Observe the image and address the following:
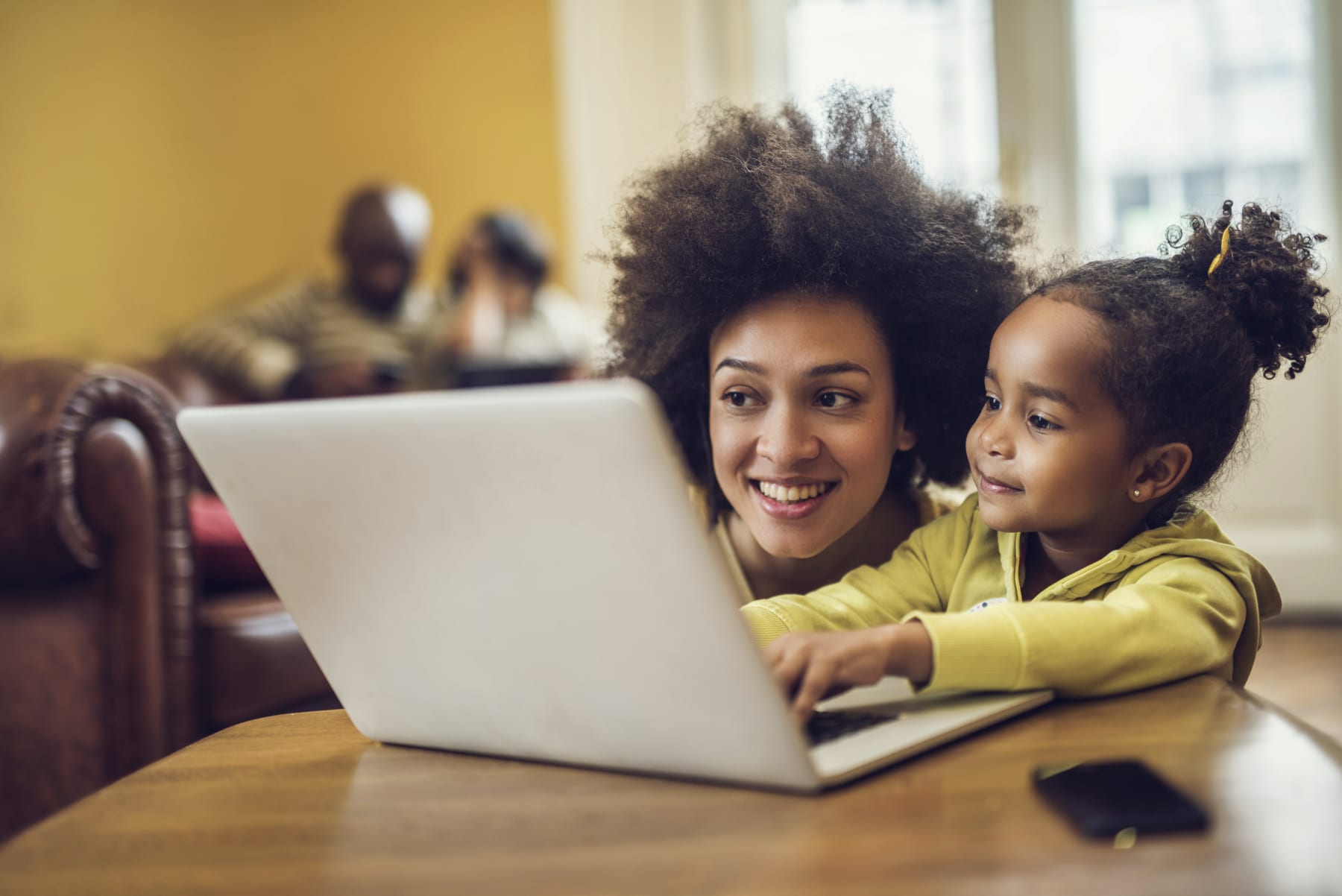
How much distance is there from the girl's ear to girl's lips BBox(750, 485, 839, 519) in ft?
0.80

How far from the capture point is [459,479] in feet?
1.78

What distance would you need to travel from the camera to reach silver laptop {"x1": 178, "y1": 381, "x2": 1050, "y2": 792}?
509 millimetres

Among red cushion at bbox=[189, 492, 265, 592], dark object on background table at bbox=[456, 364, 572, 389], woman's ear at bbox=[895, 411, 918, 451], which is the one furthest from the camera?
dark object on background table at bbox=[456, 364, 572, 389]

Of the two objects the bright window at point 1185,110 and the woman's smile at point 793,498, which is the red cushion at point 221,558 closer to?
the woman's smile at point 793,498

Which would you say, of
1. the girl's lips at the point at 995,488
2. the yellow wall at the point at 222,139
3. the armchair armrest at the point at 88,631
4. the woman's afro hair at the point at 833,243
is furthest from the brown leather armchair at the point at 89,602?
the yellow wall at the point at 222,139

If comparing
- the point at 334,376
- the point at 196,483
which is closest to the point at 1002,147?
the point at 334,376

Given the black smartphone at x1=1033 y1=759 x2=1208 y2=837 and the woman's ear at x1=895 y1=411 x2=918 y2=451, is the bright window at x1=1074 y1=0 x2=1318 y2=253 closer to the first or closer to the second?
the woman's ear at x1=895 y1=411 x2=918 y2=451

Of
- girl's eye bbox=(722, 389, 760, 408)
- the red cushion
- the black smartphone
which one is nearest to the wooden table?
the black smartphone

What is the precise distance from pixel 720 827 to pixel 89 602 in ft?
4.43

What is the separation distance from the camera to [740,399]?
0.98 m

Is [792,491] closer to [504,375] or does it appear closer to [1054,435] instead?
[1054,435]

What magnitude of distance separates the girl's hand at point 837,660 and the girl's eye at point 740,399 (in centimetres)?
36

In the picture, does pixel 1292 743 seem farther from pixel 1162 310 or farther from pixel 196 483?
pixel 196 483

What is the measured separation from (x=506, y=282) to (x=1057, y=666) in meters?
2.88
